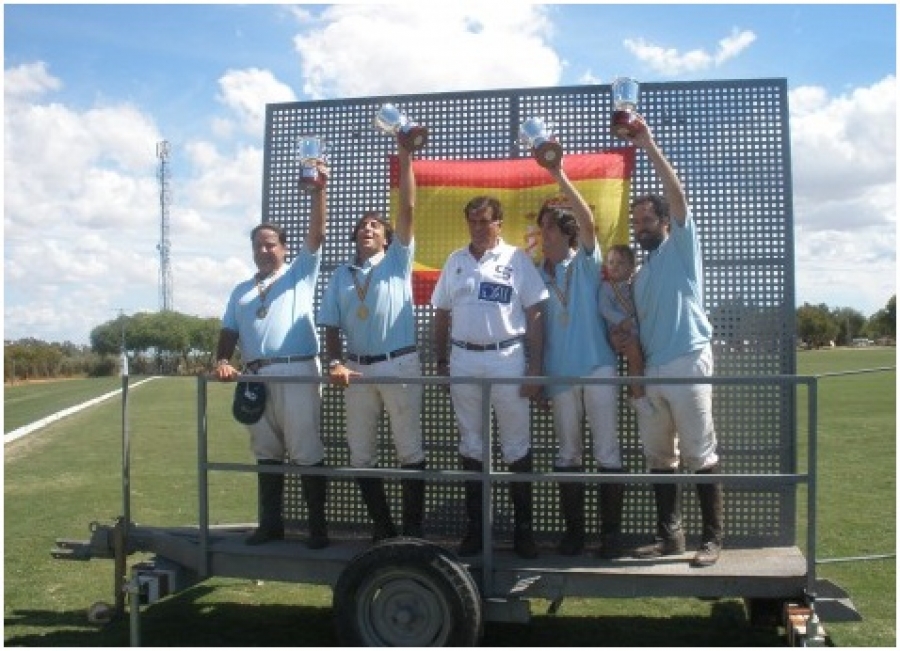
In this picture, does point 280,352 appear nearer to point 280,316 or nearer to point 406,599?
point 280,316

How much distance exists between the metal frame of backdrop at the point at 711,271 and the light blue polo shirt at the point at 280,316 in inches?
36.3

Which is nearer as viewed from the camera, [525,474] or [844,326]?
[525,474]

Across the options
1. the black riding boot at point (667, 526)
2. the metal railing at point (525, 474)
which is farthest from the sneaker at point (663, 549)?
the metal railing at point (525, 474)

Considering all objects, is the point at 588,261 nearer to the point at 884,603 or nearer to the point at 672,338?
the point at 672,338

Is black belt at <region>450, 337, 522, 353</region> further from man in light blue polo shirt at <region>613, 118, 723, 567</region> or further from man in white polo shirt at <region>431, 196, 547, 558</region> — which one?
man in light blue polo shirt at <region>613, 118, 723, 567</region>

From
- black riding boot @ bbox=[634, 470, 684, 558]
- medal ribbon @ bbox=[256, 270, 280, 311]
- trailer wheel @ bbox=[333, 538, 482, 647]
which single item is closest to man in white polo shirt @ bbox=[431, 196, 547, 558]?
trailer wheel @ bbox=[333, 538, 482, 647]

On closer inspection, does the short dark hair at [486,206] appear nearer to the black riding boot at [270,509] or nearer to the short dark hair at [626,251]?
the short dark hair at [626,251]

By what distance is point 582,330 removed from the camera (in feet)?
17.9

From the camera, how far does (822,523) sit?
9.47m

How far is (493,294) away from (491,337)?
0.23 m

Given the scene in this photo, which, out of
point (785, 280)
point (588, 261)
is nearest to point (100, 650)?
point (588, 261)

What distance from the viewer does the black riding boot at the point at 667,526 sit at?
543 centimetres

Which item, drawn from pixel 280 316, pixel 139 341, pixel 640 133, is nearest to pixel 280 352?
pixel 280 316

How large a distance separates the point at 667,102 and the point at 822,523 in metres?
4.97
